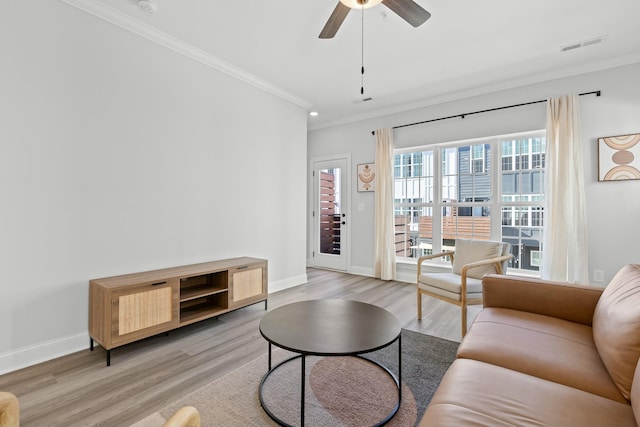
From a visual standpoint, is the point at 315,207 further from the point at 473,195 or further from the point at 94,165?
the point at 94,165

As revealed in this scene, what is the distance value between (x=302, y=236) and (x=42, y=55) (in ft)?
11.1

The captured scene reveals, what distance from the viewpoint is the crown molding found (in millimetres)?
2420

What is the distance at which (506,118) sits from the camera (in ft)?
12.8

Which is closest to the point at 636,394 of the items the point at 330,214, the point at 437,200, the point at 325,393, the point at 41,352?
the point at 325,393

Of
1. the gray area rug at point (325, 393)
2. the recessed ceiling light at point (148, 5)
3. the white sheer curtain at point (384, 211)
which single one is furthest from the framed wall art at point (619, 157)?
the recessed ceiling light at point (148, 5)

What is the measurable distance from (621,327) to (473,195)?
3.21m

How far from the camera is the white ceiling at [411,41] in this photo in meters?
2.48

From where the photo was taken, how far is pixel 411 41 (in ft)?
9.68

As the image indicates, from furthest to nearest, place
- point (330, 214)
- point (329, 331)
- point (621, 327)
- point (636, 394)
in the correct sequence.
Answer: point (330, 214)
point (329, 331)
point (621, 327)
point (636, 394)

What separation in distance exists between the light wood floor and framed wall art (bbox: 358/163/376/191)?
91.9 inches

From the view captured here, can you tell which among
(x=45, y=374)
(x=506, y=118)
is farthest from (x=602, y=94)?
(x=45, y=374)

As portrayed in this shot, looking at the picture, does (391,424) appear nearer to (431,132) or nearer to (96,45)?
(96,45)

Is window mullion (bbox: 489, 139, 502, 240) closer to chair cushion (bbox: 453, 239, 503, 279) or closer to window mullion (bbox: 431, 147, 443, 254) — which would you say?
window mullion (bbox: 431, 147, 443, 254)

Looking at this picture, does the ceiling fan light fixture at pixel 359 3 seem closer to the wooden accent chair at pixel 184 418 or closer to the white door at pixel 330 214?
the wooden accent chair at pixel 184 418
